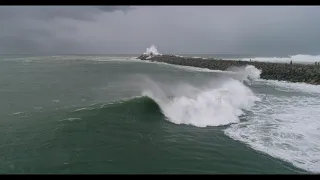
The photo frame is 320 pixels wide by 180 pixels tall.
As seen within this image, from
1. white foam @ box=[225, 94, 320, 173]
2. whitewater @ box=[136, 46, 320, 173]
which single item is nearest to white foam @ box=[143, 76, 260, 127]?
whitewater @ box=[136, 46, 320, 173]

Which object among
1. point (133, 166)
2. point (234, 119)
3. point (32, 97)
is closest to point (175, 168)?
point (133, 166)

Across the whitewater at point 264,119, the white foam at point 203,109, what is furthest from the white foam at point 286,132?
the white foam at point 203,109

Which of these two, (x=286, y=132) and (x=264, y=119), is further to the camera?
(x=264, y=119)

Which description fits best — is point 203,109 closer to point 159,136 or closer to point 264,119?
point 264,119

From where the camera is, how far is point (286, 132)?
1224cm

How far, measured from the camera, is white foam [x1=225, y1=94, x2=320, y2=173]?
31.5 ft

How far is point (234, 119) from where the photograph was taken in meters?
14.4

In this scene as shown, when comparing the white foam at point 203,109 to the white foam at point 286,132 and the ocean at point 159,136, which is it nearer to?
the ocean at point 159,136

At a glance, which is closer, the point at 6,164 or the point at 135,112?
the point at 6,164

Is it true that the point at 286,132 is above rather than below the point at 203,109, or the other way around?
below

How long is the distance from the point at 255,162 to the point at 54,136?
27.2ft

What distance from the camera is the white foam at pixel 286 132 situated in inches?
378

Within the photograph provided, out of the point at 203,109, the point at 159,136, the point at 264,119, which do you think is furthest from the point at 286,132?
the point at 159,136

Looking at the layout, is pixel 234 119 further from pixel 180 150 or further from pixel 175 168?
pixel 175 168
